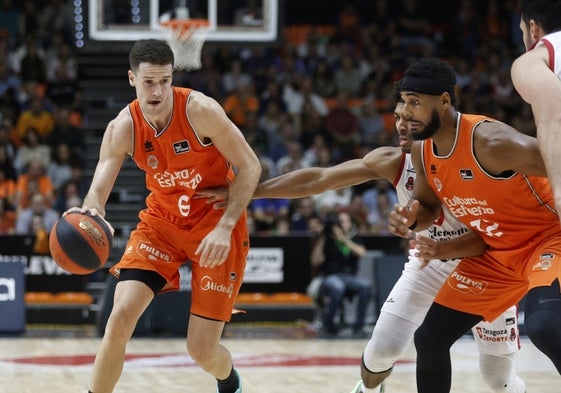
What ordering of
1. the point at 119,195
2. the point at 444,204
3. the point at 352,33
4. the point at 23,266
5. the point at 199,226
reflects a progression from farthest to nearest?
the point at 352,33, the point at 119,195, the point at 23,266, the point at 199,226, the point at 444,204

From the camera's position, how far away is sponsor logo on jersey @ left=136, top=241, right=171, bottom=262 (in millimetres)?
5297

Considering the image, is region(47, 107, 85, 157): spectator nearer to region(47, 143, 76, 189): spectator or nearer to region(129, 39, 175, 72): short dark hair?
region(47, 143, 76, 189): spectator

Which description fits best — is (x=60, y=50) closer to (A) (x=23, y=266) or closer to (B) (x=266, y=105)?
(B) (x=266, y=105)

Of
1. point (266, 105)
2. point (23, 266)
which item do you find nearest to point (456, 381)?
point (23, 266)

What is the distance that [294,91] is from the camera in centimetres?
1600

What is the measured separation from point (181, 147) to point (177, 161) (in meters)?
0.08

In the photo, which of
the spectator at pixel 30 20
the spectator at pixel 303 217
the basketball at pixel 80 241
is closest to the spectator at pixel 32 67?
the spectator at pixel 30 20

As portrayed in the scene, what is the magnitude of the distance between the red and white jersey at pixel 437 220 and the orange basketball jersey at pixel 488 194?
300 mm

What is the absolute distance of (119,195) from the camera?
13.9 metres

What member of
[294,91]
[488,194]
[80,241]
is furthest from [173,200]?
[294,91]

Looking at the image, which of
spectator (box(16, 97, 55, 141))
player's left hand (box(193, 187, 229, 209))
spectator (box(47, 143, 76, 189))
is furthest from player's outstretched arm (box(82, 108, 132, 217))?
spectator (box(16, 97, 55, 141))

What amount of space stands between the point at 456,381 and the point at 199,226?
3242mm

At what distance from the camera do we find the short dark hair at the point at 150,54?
5.07 m

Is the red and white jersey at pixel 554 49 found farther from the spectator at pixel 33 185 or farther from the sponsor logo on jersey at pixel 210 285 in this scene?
the spectator at pixel 33 185
